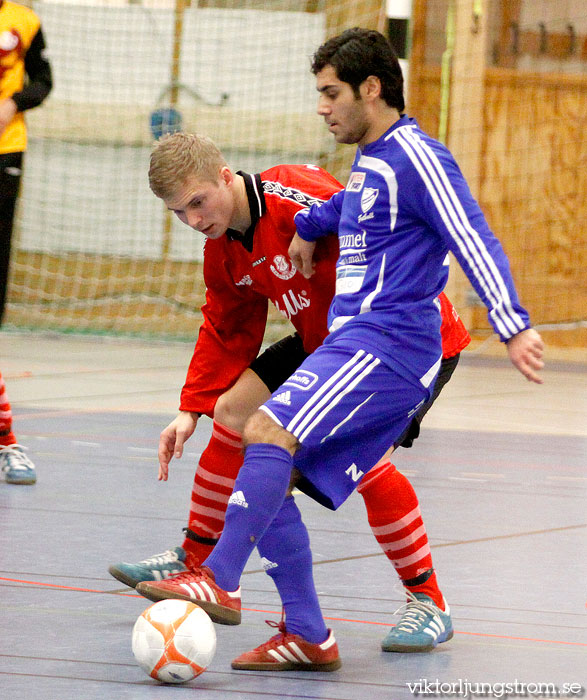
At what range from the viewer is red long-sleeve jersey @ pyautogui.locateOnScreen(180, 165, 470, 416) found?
9.32 feet

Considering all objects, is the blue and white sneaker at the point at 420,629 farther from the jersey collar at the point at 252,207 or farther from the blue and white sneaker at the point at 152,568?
the jersey collar at the point at 252,207

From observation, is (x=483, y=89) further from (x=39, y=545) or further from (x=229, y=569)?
(x=229, y=569)

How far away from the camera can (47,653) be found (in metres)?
2.37

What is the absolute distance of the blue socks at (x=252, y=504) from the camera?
2.31 m

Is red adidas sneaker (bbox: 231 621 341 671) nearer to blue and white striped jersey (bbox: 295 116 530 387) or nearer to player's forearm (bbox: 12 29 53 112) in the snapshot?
blue and white striped jersey (bbox: 295 116 530 387)

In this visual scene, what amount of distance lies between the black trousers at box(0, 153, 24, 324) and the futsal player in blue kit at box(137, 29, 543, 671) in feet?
7.57

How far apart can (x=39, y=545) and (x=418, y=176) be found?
4.90 ft

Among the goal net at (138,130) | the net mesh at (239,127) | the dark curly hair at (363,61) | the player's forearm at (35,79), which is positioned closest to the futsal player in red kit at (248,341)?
the dark curly hair at (363,61)

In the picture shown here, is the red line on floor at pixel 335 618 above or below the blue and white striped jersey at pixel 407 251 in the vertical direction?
below

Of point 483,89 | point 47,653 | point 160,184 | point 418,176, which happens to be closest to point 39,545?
point 47,653

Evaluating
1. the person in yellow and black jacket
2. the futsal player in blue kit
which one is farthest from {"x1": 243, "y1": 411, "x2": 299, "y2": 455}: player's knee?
the person in yellow and black jacket

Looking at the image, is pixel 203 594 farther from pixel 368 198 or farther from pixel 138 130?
pixel 138 130

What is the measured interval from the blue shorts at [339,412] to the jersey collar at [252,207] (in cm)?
49

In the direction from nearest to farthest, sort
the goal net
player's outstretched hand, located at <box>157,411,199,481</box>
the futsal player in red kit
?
the futsal player in red kit < player's outstretched hand, located at <box>157,411,199,481</box> < the goal net
